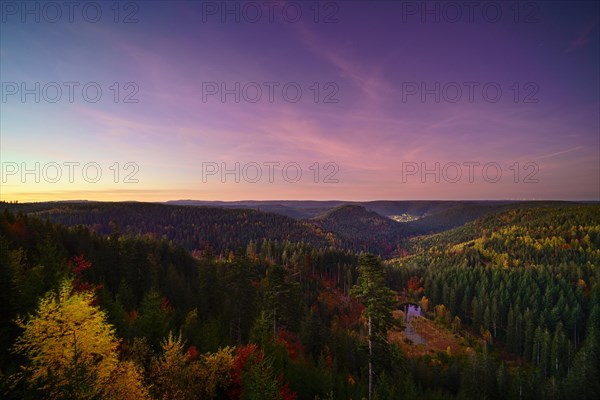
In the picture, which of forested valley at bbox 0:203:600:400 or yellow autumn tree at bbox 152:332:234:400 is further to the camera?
yellow autumn tree at bbox 152:332:234:400

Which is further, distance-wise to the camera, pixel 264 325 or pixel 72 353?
pixel 264 325

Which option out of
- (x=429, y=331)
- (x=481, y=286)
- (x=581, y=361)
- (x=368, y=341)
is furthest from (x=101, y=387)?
(x=481, y=286)

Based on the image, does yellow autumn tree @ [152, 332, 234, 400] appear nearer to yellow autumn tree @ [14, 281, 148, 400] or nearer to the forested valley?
the forested valley

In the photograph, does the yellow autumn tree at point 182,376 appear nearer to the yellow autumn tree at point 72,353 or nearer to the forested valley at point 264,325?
the forested valley at point 264,325

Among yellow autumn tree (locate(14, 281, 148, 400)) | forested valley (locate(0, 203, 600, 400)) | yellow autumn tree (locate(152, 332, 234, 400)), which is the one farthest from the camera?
yellow autumn tree (locate(152, 332, 234, 400))

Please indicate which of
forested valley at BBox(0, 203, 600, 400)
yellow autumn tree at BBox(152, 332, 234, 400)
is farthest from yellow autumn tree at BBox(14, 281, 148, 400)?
yellow autumn tree at BBox(152, 332, 234, 400)

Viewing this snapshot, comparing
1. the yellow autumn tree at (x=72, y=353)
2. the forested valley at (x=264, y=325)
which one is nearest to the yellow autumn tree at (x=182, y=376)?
the forested valley at (x=264, y=325)

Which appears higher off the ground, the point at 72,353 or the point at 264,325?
the point at 72,353

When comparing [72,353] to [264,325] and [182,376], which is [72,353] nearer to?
[182,376]

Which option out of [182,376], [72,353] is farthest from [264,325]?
[72,353]
